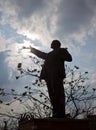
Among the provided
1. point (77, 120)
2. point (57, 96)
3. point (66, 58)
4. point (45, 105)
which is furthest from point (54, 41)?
point (45, 105)

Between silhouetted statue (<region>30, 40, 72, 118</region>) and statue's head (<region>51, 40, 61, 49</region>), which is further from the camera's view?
statue's head (<region>51, 40, 61, 49</region>)

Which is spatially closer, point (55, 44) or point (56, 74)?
point (56, 74)

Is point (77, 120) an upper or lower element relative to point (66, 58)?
lower

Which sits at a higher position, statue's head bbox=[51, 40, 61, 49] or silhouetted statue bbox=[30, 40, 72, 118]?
statue's head bbox=[51, 40, 61, 49]

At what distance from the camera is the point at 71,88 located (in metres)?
20.0

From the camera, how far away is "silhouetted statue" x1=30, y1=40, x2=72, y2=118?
7.82 m

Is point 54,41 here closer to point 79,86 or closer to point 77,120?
point 77,120

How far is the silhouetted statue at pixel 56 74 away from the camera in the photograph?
7.82m

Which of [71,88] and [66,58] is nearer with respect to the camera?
[66,58]

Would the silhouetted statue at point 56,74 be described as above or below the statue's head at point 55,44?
below

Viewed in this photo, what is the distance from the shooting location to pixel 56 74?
26.7 ft

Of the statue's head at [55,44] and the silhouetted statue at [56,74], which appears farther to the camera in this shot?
the statue's head at [55,44]

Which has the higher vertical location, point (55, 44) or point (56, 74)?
point (55, 44)

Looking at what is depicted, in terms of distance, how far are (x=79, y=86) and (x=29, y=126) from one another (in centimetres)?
1294
